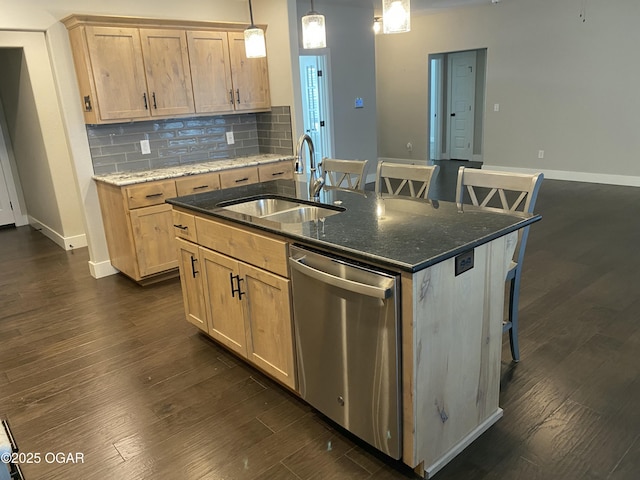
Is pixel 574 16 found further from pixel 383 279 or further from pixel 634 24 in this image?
pixel 383 279

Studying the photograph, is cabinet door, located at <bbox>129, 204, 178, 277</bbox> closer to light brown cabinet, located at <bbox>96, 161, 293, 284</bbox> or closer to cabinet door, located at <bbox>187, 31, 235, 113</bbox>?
light brown cabinet, located at <bbox>96, 161, 293, 284</bbox>

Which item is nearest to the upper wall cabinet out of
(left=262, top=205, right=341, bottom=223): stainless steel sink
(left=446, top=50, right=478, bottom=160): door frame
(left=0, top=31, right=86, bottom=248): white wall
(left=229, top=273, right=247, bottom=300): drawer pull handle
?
(left=0, top=31, right=86, bottom=248): white wall

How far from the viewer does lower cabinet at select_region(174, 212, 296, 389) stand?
2281 mm

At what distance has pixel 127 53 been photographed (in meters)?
4.05

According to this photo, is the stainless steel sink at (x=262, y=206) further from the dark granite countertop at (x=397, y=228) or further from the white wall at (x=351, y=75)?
the white wall at (x=351, y=75)

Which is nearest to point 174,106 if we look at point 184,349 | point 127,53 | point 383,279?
point 127,53

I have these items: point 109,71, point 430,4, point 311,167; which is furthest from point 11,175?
point 430,4

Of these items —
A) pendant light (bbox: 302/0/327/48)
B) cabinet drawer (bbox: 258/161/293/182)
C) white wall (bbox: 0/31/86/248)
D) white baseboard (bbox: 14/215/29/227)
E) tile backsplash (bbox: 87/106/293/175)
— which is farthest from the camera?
white baseboard (bbox: 14/215/29/227)

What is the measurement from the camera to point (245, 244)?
238 cm

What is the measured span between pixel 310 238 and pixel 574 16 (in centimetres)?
698

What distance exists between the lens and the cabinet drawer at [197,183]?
413cm

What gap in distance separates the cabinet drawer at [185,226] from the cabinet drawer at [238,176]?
58.2 inches

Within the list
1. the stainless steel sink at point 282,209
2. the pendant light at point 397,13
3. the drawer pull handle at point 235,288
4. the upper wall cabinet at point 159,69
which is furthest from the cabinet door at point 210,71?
the pendant light at point 397,13

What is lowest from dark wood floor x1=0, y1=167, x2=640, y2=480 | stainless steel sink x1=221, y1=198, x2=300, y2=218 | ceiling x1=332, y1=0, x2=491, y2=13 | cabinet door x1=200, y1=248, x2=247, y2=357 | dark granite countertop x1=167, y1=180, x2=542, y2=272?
dark wood floor x1=0, y1=167, x2=640, y2=480
